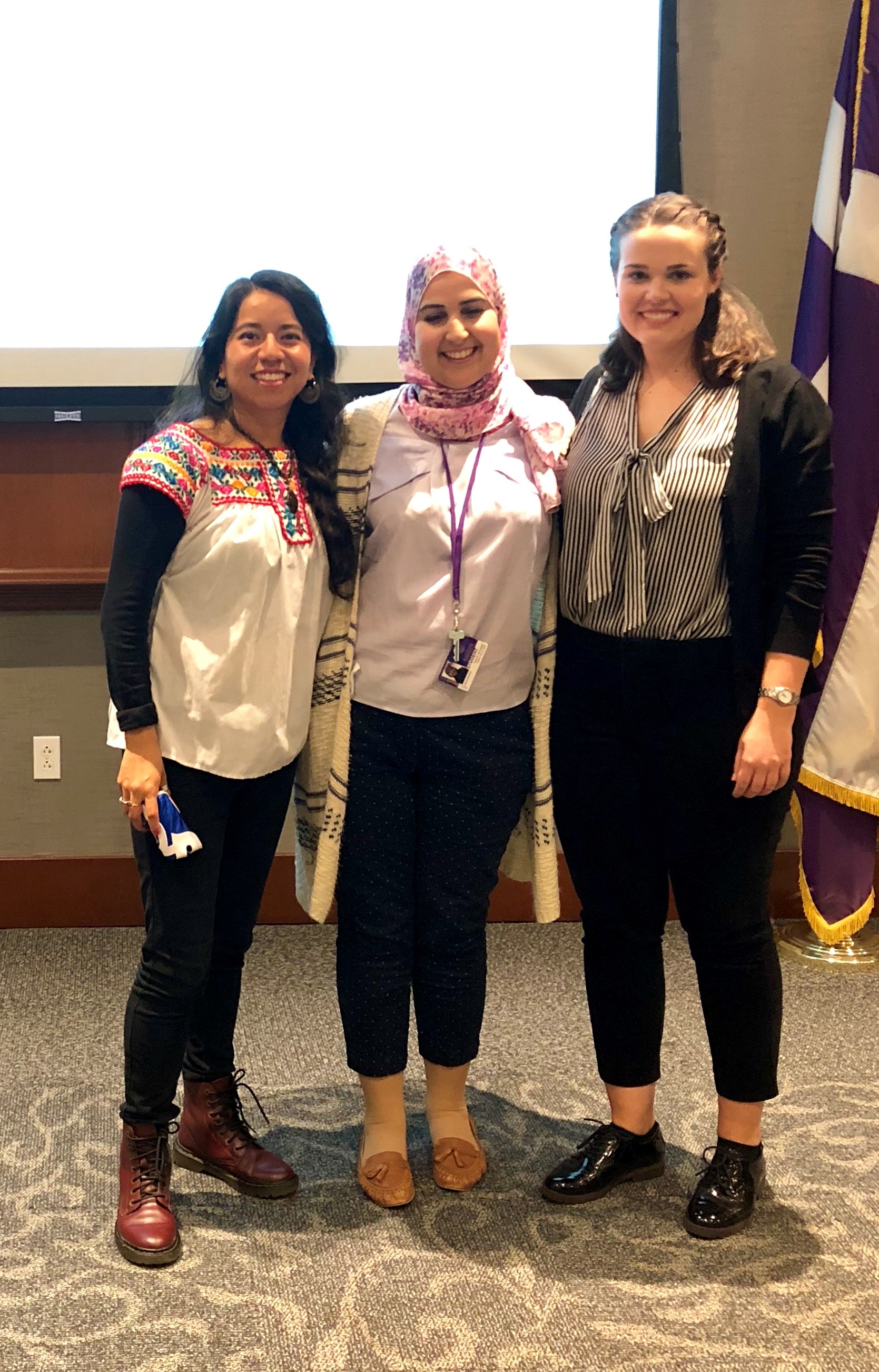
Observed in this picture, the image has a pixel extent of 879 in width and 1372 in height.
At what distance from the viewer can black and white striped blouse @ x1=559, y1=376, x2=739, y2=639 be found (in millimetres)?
1626

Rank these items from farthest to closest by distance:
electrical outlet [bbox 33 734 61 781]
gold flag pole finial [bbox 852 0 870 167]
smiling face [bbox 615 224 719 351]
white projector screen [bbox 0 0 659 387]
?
electrical outlet [bbox 33 734 61 781] → white projector screen [bbox 0 0 659 387] → gold flag pole finial [bbox 852 0 870 167] → smiling face [bbox 615 224 719 351]

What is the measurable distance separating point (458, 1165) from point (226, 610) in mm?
918

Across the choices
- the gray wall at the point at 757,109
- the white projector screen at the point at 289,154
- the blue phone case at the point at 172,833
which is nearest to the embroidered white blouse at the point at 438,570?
the blue phone case at the point at 172,833

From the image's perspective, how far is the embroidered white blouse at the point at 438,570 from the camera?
173 centimetres

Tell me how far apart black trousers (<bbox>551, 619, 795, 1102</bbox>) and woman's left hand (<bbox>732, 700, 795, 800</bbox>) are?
Answer: 33mm

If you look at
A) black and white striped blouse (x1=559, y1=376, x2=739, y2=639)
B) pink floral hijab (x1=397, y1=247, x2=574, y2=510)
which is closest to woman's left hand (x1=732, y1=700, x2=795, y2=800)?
black and white striped blouse (x1=559, y1=376, x2=739, y2=639)

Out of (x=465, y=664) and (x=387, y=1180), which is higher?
(x=465, y=664)

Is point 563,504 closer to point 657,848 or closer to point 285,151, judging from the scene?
point 657,848

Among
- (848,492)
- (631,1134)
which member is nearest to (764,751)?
(631,1134)

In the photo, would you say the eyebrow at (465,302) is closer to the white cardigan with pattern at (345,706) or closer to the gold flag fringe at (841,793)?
the white cardigan with pattern at (345,706)

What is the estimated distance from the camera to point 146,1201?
1.72 meters

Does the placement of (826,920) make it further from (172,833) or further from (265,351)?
(265,351)

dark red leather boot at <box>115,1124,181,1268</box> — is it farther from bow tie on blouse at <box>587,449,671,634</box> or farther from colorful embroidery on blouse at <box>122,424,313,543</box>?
bow tie on blouse at <box>587,449,671,634</box>

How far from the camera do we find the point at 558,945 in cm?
291
